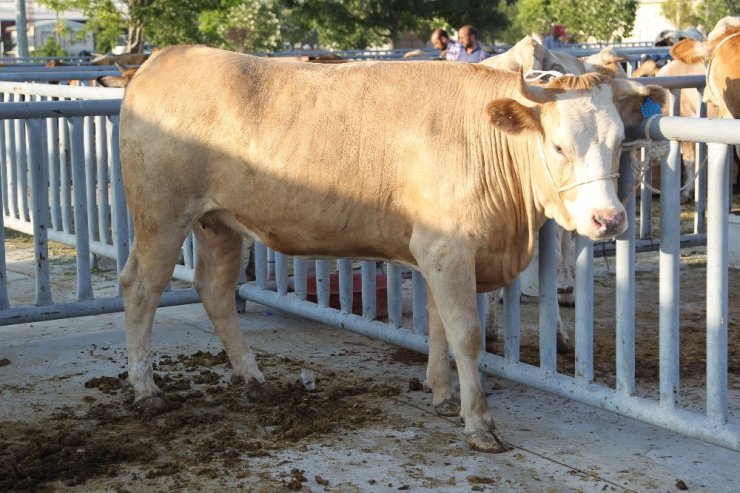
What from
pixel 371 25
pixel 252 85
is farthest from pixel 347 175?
pixel 371 25

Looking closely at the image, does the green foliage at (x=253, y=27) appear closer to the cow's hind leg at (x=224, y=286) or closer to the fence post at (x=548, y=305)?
the cow's hind leg at (x=224, y=286)

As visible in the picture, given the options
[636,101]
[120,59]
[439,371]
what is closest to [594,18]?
[120,59]

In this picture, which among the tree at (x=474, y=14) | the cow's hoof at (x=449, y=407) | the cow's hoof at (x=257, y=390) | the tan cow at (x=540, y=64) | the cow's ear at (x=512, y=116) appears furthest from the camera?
the tree at (x=474, y=14)

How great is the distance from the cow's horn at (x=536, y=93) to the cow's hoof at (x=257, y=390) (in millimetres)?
2011

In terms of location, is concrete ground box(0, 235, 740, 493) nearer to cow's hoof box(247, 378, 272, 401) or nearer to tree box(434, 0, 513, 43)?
cow's hoof box(247, 378, 272, 401)

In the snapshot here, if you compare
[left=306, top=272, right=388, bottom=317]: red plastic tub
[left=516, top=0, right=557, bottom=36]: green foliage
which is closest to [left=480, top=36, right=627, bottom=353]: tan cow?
[left=306, top=272, right=388, bottom=317]: red plastic tub

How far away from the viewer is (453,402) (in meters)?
5.52

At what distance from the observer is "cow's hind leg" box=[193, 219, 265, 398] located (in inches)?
234

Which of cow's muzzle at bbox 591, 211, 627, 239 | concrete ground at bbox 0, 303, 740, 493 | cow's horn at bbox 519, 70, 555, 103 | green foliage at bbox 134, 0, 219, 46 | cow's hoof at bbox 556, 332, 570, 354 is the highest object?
green foliage at bbox 134, 0, 219, 46

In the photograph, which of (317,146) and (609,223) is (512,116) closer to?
(609,223)

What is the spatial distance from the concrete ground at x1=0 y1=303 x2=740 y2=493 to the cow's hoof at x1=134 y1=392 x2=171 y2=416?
1.45 ft

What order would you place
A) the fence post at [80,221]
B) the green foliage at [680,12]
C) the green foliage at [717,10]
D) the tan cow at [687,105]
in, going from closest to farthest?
the fence post at [80,221] → the tan cow at [687,105] → the green foliage at [717,10] → the green foliage at [680,12]

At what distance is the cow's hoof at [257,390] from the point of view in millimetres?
5750

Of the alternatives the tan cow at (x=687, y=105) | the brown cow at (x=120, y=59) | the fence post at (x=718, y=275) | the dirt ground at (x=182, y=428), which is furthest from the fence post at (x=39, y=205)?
the brown cow at (x=120, y=59)
